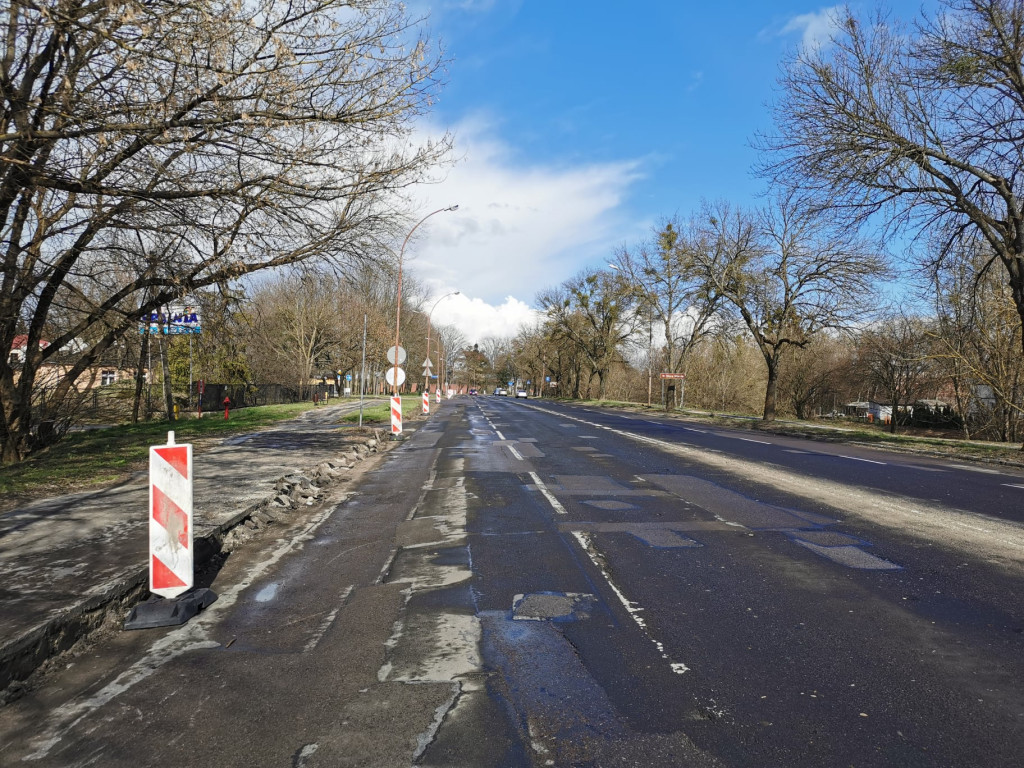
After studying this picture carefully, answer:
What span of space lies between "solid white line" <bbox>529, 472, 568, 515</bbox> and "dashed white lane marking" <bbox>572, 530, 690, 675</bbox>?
1.38 metres

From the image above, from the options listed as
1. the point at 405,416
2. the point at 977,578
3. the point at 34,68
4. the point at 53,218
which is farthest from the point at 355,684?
the point at 405,416

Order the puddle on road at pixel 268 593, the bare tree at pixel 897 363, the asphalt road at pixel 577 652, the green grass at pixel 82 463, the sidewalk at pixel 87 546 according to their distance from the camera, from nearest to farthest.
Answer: the asphalt road at pixel 577 652 < the sidewalk at pixel 87 546 < the puddle on road at pixel 268 593 < the green grass at pixel 82 463 < the bare tree at pixel 897 363

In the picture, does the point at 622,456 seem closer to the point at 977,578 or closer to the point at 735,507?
the point at 735,507

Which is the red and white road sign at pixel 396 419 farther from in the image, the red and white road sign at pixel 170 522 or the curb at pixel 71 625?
the red and white road sign at pixel 170 522

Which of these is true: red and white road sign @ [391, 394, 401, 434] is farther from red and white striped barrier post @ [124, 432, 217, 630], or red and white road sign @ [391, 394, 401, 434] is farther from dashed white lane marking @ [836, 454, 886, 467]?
red and white striped barrier post @ [124, 432, 217, 630]

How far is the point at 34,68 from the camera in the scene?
9.47 metres

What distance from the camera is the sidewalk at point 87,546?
14.0 feet

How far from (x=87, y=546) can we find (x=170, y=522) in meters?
2.05

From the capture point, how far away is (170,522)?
5.09 metres

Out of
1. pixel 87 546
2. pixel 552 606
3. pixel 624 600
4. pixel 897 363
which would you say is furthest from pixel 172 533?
pixel 897 363

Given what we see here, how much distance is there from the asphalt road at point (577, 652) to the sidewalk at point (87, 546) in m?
0.29

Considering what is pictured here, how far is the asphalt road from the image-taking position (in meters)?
3.11

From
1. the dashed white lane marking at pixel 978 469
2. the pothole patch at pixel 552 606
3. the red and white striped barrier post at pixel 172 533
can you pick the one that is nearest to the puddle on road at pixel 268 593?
the red and white striped barrier post at pixel 172 533

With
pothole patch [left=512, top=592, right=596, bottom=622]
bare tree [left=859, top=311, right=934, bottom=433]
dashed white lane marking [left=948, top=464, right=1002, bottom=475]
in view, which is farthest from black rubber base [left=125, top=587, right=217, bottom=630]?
bare tree [left=859, top=311, right=934, bottom=433]
